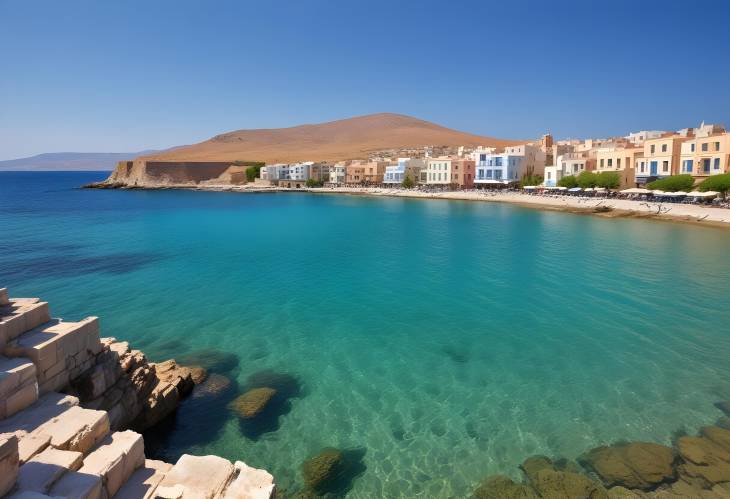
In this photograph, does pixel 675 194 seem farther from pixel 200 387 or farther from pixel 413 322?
pixel 200 387

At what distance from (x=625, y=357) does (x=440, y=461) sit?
21.5ft

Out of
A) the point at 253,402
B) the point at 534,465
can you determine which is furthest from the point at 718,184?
the point at 253,402

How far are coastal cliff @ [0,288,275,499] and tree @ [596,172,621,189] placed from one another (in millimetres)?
52675

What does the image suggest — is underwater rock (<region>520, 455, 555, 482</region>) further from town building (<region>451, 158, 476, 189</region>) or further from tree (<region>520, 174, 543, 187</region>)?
town building (<region>451, 158, 476, 189</region>)

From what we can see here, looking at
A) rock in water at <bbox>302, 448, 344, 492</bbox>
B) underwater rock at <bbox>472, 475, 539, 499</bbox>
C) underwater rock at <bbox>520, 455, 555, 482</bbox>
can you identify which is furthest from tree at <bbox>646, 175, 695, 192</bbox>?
rock in water at <bbox>302, 448, 344, 492</bbox>

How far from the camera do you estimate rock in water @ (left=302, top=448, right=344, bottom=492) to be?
22.7 feet

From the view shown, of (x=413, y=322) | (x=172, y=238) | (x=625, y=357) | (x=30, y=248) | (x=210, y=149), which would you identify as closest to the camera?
(x=625, y=357)

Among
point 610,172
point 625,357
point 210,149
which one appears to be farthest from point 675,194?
point 210,149

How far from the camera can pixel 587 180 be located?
5228 centimetres

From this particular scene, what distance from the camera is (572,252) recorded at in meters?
25.0

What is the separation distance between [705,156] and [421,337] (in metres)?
45.6

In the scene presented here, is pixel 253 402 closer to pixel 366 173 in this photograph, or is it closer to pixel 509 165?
pixel 509 165

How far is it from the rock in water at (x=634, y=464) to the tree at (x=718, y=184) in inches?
1580

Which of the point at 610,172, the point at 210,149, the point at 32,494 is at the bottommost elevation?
the point at 32,494
